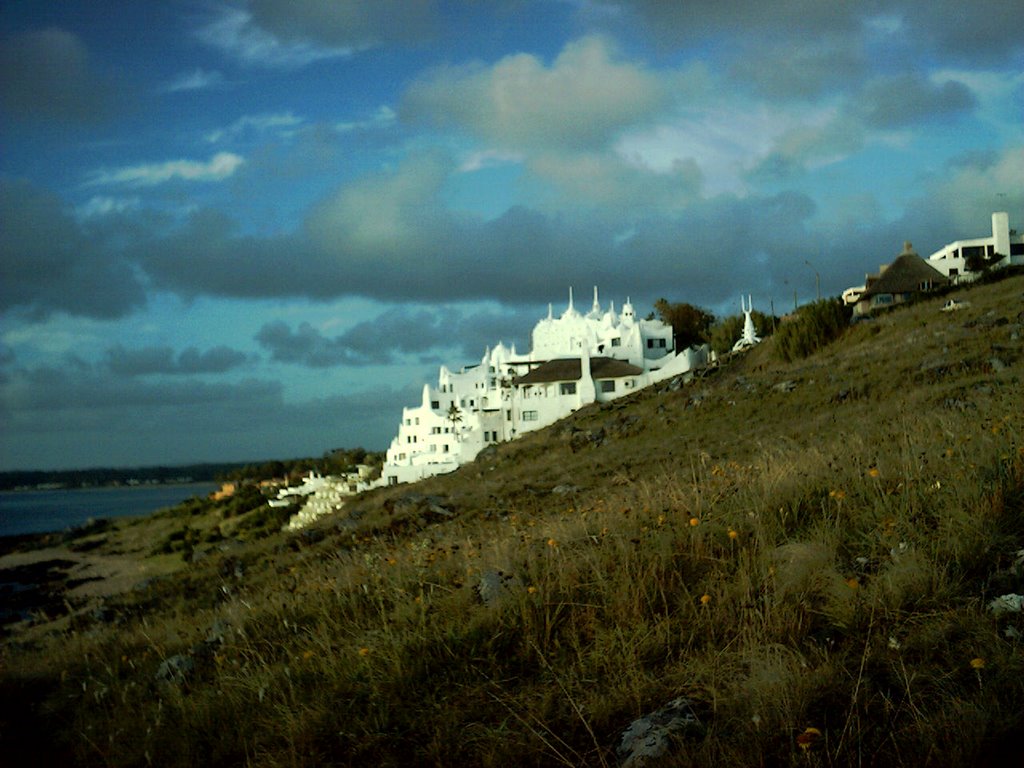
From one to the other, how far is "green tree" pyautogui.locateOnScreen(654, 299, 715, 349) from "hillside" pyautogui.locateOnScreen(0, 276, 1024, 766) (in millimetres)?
84819

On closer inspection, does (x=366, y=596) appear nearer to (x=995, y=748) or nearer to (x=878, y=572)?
(x=878, y=572)

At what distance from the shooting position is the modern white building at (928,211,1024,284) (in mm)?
70688

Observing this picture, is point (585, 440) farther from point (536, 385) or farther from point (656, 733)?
point (656, 733)

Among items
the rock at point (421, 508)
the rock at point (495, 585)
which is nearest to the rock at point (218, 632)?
the rock at point (495, 585)

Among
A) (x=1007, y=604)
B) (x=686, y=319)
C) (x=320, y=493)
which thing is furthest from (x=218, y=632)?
(x=686, y=319)

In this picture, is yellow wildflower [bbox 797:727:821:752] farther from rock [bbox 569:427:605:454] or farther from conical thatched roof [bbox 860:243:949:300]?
conical thatched roof [bbox 860:243:949:300]

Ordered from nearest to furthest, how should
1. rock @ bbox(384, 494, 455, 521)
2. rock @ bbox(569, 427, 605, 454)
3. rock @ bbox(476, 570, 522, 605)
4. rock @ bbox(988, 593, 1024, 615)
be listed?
rock @ bbox(988, 593, 1024, 615)
rock @ bbox(476, 570, 522, 605)
rock @ bbox(384, 494, 455, 521)
rock @ bbox(569, 427, 605, 454)

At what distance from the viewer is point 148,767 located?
214 inches

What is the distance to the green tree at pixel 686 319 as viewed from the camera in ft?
306

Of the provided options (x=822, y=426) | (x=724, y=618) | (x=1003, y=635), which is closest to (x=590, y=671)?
(x=724, y=618)

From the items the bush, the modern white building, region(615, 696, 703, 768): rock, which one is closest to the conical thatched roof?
the modern white building

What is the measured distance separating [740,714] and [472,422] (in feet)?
233

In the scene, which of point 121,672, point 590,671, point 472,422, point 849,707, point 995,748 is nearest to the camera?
point 995,748

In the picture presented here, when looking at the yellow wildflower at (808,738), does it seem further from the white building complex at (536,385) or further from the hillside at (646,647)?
the white building complex at (536,385)
